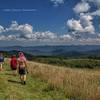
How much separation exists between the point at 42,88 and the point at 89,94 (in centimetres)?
406

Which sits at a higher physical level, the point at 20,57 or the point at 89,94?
the point at 20,57

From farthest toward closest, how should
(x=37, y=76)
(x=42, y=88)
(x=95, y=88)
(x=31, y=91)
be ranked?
(x=37, y=76) < (x=42, y=88) < (x=31, y=91) < (x=95, y=88)

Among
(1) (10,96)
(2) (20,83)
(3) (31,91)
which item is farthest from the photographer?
(2) (20,83)

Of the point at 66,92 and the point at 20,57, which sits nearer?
the point at 66,92

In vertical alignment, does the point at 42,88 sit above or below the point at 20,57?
below

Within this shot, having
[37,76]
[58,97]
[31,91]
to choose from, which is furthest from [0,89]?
[37,76]

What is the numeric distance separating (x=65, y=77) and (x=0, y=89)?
5.64 meters

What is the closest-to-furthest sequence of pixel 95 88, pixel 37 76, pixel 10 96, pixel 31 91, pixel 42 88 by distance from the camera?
pixel 10 96 < pixel 95 88 < pixel 31 91 < pixel 42 88 < pixel 37 76

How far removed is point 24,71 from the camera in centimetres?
2050

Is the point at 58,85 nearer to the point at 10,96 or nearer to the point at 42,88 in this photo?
the point at 42,88

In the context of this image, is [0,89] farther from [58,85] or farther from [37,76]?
[37,76]

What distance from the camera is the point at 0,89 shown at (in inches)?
668

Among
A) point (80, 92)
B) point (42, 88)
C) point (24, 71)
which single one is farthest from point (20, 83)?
point (80, 92)

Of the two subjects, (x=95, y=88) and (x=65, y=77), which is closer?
(x=95, y=88)
